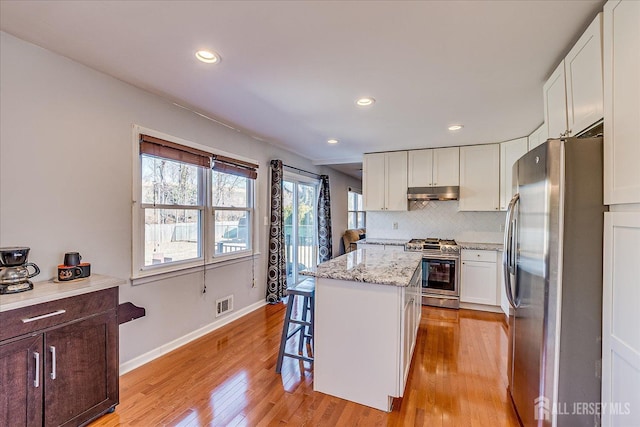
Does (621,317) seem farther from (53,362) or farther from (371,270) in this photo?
(53,362)

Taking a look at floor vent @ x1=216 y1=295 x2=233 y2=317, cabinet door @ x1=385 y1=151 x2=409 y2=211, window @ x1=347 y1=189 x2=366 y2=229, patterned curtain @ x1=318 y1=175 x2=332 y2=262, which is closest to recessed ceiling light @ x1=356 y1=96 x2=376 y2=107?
cabinet door @ x1=385 y1=151 x2=409 y2=211

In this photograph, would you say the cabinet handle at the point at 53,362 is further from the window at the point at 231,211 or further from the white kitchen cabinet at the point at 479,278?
the white kitchen cabinet at the point at 479,278

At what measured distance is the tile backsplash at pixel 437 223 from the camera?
4445mm

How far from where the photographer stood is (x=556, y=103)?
1899mm

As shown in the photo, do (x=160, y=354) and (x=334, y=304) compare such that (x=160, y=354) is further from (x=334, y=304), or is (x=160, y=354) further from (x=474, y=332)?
(x=474, y=332)

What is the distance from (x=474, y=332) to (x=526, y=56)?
2.82 m

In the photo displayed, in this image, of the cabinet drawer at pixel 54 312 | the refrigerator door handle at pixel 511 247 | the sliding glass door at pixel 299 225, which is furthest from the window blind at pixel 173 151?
the refrigerator door handle at pixel 511 247

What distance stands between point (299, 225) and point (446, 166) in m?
2.65

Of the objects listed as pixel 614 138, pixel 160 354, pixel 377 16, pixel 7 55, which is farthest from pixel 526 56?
pixel 160 354

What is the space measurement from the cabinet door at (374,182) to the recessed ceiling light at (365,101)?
7.09 feet

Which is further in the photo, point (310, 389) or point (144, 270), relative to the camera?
point (144, 270)

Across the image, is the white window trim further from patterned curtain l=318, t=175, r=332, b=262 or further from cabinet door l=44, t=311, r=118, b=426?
patterned curtain l=318, t=175, r=332, b=262

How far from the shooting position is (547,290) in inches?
55.8

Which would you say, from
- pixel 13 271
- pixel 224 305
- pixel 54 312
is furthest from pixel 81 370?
pixel 224 305
